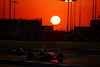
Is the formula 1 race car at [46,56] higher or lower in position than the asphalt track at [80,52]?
higher

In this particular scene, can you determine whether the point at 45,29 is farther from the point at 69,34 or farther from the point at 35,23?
the point at 69,34

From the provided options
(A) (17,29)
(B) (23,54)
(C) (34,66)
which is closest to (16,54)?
(B) (23,54)

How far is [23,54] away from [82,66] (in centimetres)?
690

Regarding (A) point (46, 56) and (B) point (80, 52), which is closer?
(A) point (46, 56)

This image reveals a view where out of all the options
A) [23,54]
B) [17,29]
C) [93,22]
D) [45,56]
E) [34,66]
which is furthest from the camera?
[17,29]

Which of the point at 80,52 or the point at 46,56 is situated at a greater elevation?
the point at 46,56

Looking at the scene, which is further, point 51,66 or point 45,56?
point 45,56

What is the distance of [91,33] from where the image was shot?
263 ft

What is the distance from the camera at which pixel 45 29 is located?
90.4 meters

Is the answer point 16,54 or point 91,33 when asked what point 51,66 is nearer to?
point 16,54

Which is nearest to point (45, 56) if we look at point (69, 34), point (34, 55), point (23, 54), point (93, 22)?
point (34, 55)

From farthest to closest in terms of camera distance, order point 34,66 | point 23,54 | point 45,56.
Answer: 1. point 23,54
2. point 45,56
3. point 34,66

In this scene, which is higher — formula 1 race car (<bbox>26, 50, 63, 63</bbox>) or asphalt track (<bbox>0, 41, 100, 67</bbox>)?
formula 1 race car (<bbox>26, 50, 63, 63</bbox>)

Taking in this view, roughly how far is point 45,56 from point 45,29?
255ft
